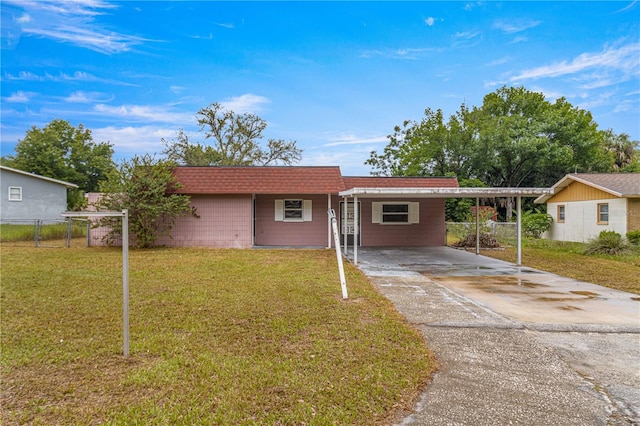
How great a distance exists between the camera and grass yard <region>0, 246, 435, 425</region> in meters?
2.67

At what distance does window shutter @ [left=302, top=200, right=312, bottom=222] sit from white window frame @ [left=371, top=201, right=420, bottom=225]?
264cm

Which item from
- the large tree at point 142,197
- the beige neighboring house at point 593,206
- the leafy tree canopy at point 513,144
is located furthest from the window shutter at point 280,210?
the leafy tree canopy at point 513,144

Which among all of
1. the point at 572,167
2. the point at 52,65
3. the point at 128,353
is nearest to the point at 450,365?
the point at 128,353

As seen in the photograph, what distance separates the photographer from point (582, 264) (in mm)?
10320

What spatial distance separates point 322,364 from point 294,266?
5.97m

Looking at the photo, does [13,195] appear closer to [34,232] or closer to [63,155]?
[34,232]

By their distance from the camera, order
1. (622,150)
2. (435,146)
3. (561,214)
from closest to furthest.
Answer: (561,214), (435,146), (622,150)

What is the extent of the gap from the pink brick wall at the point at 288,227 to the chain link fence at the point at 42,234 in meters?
6.64

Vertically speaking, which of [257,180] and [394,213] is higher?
[257,180]

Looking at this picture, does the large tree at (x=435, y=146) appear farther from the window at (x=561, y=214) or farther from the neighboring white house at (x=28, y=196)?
the neighboring white house at (x=28, y=196)

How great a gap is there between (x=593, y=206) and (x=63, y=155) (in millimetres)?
37184

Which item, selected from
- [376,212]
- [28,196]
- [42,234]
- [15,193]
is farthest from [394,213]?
[15,193]

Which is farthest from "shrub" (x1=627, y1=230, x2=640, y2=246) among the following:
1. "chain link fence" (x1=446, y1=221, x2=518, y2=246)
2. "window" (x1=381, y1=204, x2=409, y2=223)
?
"window" (x1=381, y1=204, x2=409, y2=223)

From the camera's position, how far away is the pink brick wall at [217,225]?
1400 cm
